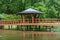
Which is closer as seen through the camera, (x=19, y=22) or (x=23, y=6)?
(x=19, y=22)

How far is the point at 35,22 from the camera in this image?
33.1 meters

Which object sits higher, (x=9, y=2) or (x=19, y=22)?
(x=9, y=2)

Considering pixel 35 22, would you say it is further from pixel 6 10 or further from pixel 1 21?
pixel 6 10

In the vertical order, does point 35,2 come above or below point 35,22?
above

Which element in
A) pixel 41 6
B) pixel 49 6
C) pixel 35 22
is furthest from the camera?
pixel 49 6

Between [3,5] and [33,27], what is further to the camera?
[3,5]

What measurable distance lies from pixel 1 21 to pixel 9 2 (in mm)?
9846

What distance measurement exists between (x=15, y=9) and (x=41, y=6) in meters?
5.33

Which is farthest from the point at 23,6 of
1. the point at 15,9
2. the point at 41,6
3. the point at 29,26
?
the point at 29,26

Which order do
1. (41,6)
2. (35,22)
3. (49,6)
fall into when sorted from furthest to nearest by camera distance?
(49,6) → (41,6) → (35,22)

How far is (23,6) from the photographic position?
41625 mm

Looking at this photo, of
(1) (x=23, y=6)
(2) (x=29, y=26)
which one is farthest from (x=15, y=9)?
(2) (x=29, y=26)

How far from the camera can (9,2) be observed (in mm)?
42938

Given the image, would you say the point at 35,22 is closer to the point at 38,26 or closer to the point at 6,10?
the point at 38,26
